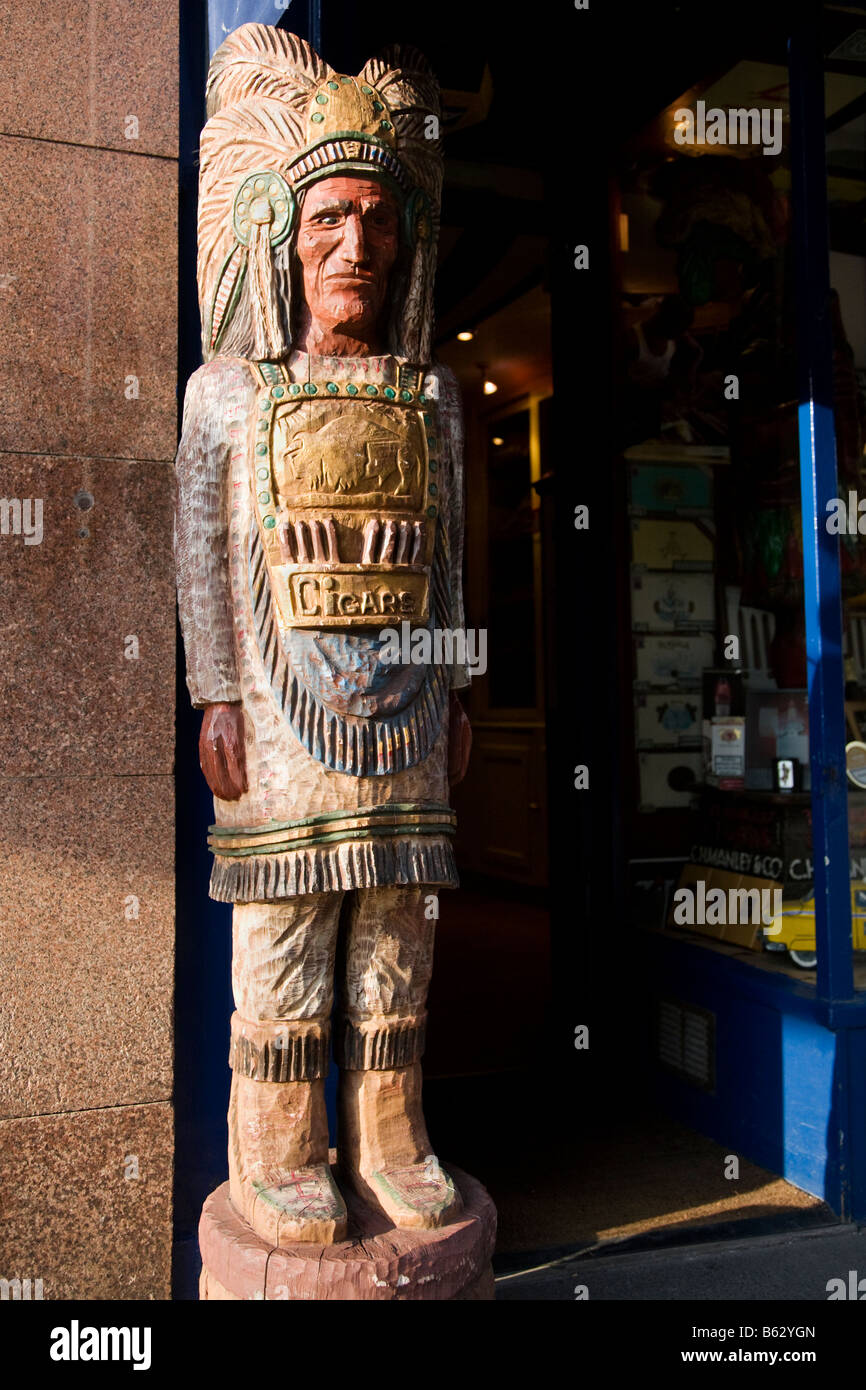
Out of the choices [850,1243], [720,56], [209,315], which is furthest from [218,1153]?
[720,56]

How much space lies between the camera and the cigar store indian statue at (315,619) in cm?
203

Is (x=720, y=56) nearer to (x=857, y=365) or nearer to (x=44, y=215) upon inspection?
(x=857, y=365)

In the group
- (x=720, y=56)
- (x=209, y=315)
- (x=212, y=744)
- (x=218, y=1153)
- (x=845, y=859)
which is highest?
(x=720, y=56)

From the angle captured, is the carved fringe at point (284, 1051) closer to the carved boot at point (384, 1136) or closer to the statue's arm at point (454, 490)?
the carved boot at point (384, 1136)

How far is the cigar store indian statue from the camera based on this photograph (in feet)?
6.65

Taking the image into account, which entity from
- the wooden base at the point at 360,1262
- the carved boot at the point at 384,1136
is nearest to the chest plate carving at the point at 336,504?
the carved boot at the point at 384,1136

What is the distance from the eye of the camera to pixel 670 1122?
382cm

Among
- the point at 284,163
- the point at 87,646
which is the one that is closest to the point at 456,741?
the point at 87,646

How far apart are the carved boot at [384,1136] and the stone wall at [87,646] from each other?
2.04 feet

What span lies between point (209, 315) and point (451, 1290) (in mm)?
1782

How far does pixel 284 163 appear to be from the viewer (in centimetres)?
209

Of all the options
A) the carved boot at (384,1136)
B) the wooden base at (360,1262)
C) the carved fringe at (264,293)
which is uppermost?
the carved fringe at (264,293)

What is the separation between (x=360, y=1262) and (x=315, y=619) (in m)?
1.05

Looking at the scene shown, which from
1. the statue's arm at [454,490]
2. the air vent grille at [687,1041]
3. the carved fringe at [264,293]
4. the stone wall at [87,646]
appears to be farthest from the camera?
the air vent grille at [687,1041]
